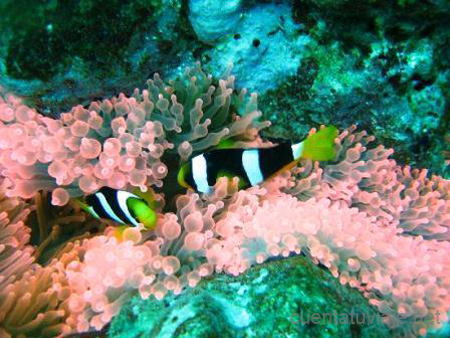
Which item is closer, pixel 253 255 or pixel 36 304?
pixel 253 255

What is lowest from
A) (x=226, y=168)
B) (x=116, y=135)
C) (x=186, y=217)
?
(x=186, y=217)

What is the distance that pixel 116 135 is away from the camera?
65.5 inches

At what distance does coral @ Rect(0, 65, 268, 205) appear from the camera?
159 cm

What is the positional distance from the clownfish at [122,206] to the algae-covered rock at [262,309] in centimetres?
30

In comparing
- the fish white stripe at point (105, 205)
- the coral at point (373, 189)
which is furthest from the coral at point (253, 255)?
the coral at point (373, 189)

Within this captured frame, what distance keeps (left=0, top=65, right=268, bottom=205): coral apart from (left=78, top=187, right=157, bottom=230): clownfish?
0.15 ft

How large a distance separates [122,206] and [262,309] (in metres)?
0.67

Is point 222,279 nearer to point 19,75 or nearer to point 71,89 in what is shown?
point 71,89

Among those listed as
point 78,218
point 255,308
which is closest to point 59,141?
point 78,218

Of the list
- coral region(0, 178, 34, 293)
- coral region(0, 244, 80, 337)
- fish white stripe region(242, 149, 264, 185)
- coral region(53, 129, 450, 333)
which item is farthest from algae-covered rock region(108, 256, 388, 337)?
coral region(0, 178, 34, 293)

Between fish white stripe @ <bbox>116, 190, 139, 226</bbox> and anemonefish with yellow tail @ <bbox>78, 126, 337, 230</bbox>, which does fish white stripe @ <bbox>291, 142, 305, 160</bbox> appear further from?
fish white stripe @ <bbox>116, 190, 139, 226</bbox>

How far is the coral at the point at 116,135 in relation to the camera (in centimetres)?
159

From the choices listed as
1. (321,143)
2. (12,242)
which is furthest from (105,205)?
(321,143)

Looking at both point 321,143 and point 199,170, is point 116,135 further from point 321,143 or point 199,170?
point 321,143
